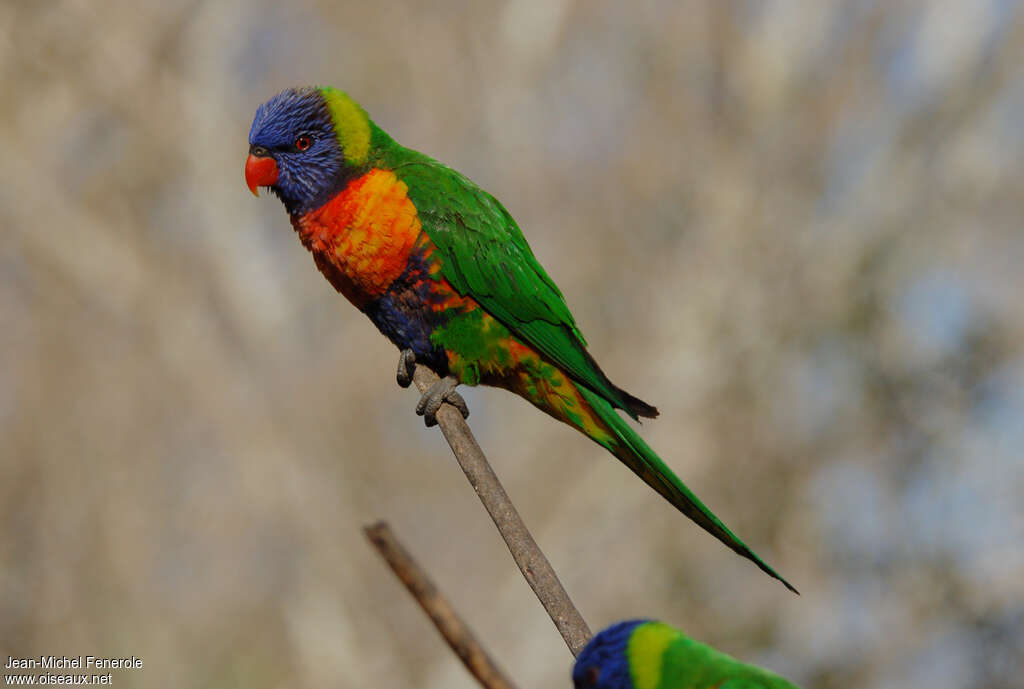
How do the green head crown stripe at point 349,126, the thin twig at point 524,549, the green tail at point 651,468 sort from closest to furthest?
the thin twig at point 524,549 < the green tail at point 651,468 < the green head crown stripe at point 349,126

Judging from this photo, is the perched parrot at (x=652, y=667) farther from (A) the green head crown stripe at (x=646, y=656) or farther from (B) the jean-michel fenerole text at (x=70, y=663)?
(B) the jean-michel fenerole text at (x=70, y=663)

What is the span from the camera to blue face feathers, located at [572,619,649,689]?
68.1 inches

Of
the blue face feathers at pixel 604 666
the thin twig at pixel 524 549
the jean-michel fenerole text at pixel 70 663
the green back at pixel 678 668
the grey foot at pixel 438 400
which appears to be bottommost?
the green back at pixel 678 668

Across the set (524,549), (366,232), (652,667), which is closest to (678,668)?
(652,667)

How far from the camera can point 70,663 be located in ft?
19.4

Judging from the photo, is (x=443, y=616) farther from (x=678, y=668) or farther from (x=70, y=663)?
(x=70, y=663)

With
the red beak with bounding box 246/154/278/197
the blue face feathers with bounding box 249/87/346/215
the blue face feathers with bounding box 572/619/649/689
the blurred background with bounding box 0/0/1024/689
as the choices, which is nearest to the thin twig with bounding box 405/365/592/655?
the blue face feathers with bounding box 572/619/649/689

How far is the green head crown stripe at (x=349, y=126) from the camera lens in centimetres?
247

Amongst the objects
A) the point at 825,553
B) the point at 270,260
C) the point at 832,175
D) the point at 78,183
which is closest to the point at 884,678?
the point at 825,553

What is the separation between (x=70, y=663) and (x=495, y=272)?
15.7 ft

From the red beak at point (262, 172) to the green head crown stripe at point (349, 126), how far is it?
0.60ft

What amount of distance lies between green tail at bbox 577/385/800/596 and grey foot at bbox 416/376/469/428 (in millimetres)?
303

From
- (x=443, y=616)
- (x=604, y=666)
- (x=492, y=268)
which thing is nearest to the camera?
(x=443, y=616)

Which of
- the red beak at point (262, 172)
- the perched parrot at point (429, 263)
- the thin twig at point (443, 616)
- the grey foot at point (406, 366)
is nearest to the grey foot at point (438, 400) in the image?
the perched parrot at point (429, 263)
